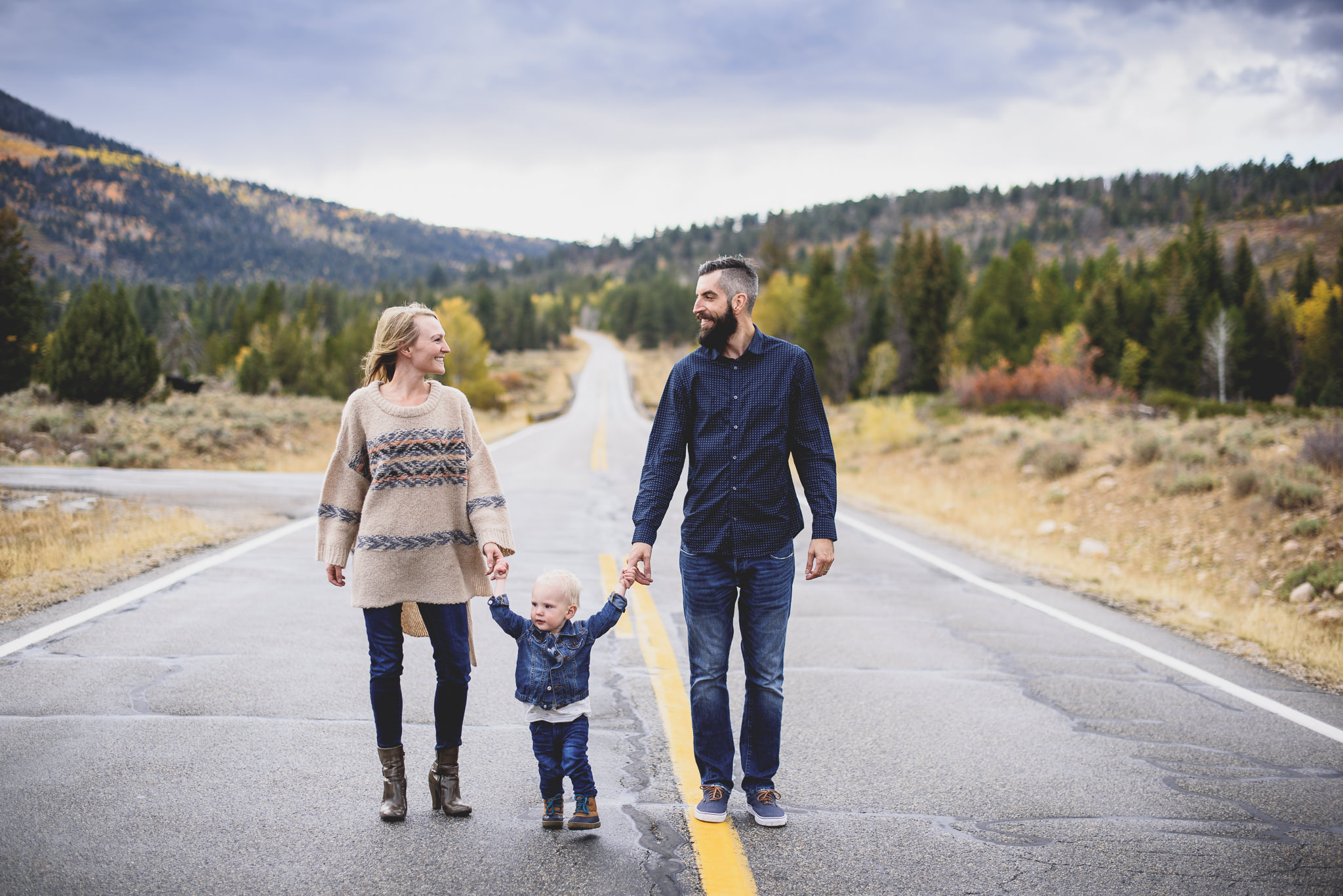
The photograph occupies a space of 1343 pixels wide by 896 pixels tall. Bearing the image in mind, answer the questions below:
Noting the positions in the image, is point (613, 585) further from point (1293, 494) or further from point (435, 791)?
point (1293, 494)

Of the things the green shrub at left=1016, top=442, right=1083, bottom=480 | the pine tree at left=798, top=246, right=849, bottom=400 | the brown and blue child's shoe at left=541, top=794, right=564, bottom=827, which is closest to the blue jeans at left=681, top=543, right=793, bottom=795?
the brown and blue child's shoe at left=541, top=794, right=564, bottom=827

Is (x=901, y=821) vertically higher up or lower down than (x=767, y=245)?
lower down

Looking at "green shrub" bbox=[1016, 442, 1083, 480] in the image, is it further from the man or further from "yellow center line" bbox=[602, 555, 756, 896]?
the man

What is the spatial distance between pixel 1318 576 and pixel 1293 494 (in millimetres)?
2572

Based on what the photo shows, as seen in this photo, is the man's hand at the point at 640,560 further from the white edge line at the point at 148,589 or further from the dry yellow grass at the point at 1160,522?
the dry yellow grass at the point at 1160,522

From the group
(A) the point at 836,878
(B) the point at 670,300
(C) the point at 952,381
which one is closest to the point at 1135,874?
(A) the point at 836,878

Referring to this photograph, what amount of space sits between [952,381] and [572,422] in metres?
22.5

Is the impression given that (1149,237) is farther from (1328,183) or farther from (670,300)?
(670,300)

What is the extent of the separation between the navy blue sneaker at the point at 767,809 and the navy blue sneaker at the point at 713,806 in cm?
11

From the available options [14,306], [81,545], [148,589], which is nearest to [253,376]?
[14,306]

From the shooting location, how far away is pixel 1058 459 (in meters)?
16.7

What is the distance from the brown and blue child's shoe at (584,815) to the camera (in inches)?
126

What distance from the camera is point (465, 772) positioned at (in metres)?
3.77

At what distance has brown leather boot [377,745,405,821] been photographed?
10.9 ft
